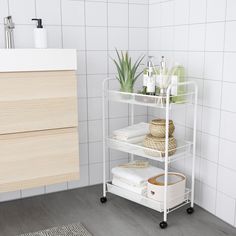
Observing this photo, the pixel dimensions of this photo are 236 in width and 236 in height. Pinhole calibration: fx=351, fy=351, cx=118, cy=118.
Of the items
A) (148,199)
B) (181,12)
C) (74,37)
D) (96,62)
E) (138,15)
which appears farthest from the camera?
(138,15)

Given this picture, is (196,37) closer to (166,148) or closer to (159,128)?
(159,128)

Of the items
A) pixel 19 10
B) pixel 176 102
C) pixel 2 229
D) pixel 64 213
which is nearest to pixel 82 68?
pixel 19 10

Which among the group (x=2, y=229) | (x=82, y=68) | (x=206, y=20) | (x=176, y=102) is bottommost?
(x=2, y=229)

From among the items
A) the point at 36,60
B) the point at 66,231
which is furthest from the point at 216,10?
the point at 66,231

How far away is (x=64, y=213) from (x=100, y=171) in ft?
1.89

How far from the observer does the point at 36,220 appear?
7.34 ft

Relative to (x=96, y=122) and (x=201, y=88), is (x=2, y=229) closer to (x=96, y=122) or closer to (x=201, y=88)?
(x=96, y=122)

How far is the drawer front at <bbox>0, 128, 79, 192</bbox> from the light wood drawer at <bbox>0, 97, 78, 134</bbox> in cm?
4

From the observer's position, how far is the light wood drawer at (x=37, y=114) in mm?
2031

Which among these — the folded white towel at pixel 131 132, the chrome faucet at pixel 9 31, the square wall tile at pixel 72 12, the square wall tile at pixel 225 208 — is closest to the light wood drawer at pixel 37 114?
the folded white towel at pixel 131 132

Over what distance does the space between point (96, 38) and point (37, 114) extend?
84cm

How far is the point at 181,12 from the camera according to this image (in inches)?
95.0

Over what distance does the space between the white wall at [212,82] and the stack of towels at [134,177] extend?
308mm

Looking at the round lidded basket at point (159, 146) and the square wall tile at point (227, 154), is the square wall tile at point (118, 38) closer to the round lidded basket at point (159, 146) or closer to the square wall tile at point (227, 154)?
the round lidded basket at point (159, 146)
